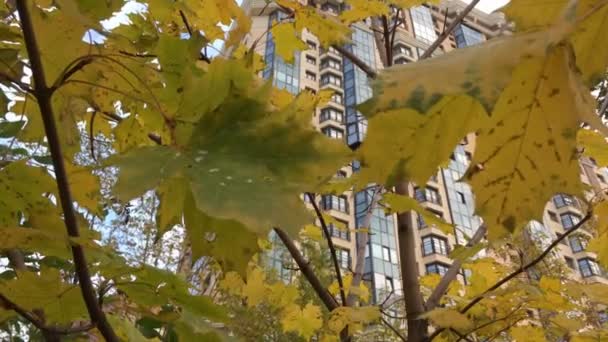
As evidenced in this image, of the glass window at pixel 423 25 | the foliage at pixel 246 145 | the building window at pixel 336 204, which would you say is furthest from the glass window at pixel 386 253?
the foliage at pixel 246 145

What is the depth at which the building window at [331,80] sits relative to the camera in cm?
2042

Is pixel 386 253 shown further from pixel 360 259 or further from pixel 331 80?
pixel 360 259

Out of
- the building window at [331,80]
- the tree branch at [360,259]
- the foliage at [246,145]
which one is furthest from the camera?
the building window at [331,80]

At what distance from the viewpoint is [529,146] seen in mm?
447

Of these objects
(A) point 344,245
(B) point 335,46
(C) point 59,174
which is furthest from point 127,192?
(A) point 344,245

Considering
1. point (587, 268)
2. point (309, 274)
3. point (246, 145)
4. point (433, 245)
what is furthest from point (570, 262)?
point (246, 145)

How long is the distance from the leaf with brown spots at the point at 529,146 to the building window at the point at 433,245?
54.1ft

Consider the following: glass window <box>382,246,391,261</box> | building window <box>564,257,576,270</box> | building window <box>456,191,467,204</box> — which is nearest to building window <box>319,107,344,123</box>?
building window <box>456,191,467,204</box>

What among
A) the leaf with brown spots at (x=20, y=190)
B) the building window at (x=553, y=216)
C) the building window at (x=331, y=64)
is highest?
the building window at (x=331, y=64)

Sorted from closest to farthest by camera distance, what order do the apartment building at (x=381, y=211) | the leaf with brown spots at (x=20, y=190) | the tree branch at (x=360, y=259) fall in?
the leaf with brown spots at (x=20, y=190) → the tree branch at (x=360, y=259) → the apartment building at (x=381, y=211)

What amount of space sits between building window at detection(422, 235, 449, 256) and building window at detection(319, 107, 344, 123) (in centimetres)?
569

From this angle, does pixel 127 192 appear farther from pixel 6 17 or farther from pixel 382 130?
pixel 6 17

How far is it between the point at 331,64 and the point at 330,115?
3043 millimetres

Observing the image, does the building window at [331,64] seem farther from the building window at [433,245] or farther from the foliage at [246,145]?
the foliage at [246,145]
